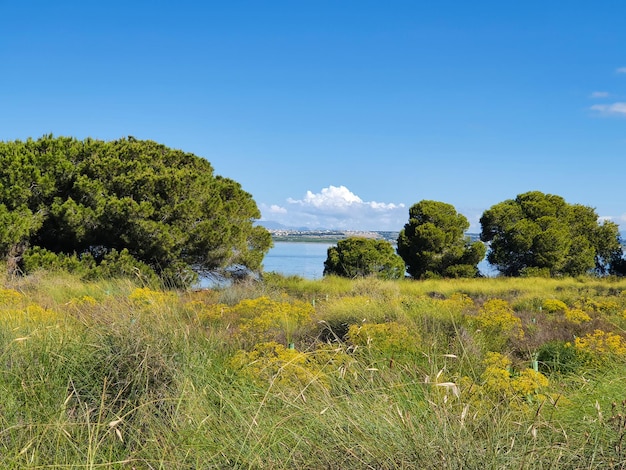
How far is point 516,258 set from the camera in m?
26.7

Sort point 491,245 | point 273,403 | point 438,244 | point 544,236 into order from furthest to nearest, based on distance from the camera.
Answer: point 491,245 < point 544,236 < point 438,244 < point 273,403

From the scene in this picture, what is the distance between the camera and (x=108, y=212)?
16.7 meters

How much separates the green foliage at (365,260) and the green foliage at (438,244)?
222 centimetres

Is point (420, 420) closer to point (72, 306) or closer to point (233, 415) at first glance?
point (233, 415)

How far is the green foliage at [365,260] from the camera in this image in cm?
2256

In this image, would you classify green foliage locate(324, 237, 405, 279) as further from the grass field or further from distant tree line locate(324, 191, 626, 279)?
the grass field

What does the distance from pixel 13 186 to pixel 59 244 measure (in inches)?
89.6

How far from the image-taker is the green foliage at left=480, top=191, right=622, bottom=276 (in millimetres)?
25797

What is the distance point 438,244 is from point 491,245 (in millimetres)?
3451

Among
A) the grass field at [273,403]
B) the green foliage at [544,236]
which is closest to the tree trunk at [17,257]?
the grass field at [273,403]

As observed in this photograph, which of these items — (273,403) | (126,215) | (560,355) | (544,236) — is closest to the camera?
(273,403)

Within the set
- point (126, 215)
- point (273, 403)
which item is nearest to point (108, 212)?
point (126, 215)

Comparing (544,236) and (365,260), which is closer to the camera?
(365,260)

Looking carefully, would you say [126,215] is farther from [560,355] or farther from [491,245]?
[491,245]
